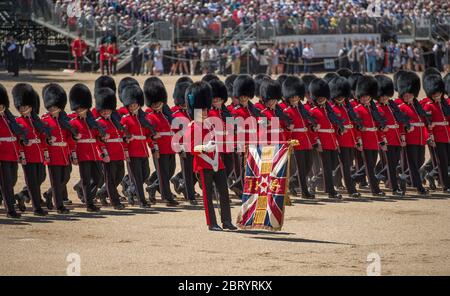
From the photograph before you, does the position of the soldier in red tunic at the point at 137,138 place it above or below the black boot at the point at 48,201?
above

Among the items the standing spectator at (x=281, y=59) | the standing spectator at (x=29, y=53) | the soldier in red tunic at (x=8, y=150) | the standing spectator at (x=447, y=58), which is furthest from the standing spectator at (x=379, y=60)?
the soldier in red tunic at (x=8, y=150)

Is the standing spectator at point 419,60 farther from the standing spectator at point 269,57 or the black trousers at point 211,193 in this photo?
the black trousers at point 211,193

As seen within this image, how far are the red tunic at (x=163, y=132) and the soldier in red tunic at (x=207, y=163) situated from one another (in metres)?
2.14

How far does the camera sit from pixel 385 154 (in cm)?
1502

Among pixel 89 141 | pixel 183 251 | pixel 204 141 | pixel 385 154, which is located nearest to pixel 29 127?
pixel 89 141

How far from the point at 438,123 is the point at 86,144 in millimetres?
4510

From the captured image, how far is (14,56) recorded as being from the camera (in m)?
28.6

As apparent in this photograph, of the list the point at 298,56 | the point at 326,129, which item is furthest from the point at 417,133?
the point at 298,56

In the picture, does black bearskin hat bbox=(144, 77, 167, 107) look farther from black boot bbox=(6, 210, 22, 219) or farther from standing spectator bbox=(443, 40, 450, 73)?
standing spectator bbox=(443, 40, 450, 73)

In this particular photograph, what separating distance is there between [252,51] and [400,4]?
25.7ft

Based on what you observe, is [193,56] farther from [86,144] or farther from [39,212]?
[39,212]

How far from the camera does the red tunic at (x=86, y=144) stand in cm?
1297

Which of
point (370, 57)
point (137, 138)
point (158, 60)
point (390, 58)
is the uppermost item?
point (137, 138)

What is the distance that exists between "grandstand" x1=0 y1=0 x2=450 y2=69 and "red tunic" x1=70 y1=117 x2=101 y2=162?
18190 millimetres
